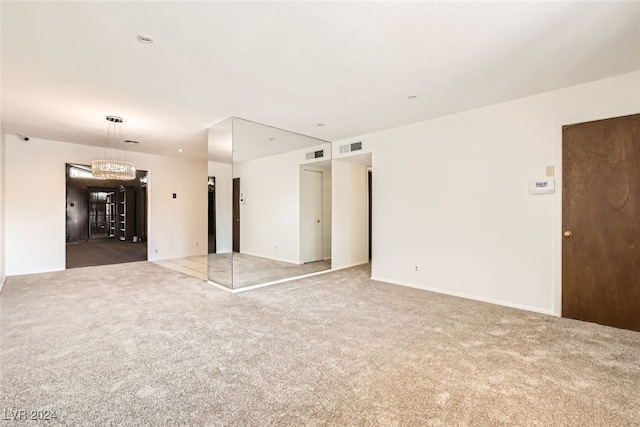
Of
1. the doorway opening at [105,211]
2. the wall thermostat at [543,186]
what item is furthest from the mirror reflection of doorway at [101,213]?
the wall thermostat at [543,186]

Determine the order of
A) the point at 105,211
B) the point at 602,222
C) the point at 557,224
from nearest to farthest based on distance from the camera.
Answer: the point at 602,222
the point at 557,224
the point at 105,211

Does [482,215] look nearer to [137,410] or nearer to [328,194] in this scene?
[328,194]

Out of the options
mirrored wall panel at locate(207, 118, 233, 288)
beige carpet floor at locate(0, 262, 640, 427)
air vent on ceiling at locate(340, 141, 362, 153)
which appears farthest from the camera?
air vent on ceiling at locate(340, 141, 362, 153)

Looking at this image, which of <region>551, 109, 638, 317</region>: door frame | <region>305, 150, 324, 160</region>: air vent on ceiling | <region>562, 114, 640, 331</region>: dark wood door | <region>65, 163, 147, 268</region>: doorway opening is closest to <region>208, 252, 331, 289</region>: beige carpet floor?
<region>305, 150, 324, 160</region>: air vent on ceiling

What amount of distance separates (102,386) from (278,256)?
4239mm

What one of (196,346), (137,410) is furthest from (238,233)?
(137,410)

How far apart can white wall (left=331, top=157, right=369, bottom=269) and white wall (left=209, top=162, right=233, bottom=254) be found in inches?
80.4

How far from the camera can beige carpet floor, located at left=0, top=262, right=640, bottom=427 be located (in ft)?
5.82

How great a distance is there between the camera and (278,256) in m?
6.21

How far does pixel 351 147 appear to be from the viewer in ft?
18.5

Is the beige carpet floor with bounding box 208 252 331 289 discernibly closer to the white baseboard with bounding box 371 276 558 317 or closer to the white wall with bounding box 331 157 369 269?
the white wall with bounding box 331 157 369 269

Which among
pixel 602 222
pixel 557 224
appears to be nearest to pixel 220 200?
pixel 557 224

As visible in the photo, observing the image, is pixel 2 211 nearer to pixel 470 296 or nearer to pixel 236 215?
pixel 236 215

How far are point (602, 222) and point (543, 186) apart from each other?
0.66 meters
